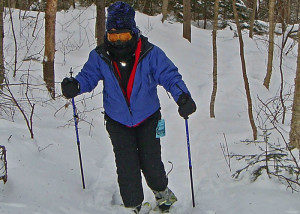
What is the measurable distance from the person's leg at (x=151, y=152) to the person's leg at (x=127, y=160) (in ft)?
0.22

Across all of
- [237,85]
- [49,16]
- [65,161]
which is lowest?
[237,85]

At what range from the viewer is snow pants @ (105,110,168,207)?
11.5 ft

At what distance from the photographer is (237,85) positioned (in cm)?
1086

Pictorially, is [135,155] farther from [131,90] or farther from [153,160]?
[131,90]

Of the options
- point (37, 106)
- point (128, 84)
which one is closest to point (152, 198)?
point (128, 84)

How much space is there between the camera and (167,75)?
129 inches

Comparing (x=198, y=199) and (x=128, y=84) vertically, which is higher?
(x=128, y=84)

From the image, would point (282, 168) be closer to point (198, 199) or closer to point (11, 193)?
point (198, 199)

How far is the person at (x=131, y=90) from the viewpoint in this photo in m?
3.24

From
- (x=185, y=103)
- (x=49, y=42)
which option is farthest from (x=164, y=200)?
(x=49, y=42)

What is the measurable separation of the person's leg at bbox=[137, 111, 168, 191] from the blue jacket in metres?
0.09

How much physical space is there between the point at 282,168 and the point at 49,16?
220 inches

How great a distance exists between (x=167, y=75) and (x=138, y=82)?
27cm

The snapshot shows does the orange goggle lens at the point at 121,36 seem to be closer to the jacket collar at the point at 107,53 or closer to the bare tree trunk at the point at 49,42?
the jacket collar at the point at 107,53
